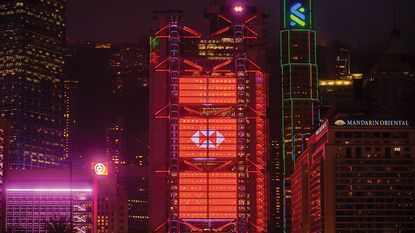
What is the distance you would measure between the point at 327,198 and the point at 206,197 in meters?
77.7

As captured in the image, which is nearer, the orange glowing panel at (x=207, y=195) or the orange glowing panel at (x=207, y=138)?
the orange glowing panel at (x=207, y=138)

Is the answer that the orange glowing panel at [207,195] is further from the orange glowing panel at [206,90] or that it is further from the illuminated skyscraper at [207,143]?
the orange glowing panel at [206,90]

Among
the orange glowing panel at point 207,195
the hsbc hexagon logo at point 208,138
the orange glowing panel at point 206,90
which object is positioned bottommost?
the orange glowing panel at point 207,195

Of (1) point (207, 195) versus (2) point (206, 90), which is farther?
(1) point (207, 195)

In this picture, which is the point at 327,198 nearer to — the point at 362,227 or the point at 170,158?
the point at 362,227

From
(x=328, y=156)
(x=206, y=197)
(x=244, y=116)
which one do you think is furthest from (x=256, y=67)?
(x=328, y=156)

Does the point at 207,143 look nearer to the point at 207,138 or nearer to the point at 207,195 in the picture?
the point at 207,138

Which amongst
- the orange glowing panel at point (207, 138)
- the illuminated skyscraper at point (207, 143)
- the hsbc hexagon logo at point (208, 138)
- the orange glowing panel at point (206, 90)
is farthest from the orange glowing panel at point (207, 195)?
the orange glowing panel at point (206, 90)

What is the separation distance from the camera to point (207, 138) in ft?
407

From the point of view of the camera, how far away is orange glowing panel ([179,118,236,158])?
407ft

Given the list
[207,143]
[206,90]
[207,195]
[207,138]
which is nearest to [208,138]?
[207,138]

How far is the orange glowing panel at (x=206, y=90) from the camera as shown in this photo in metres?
125

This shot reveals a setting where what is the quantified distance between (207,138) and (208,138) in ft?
0.39

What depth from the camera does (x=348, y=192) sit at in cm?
19888
